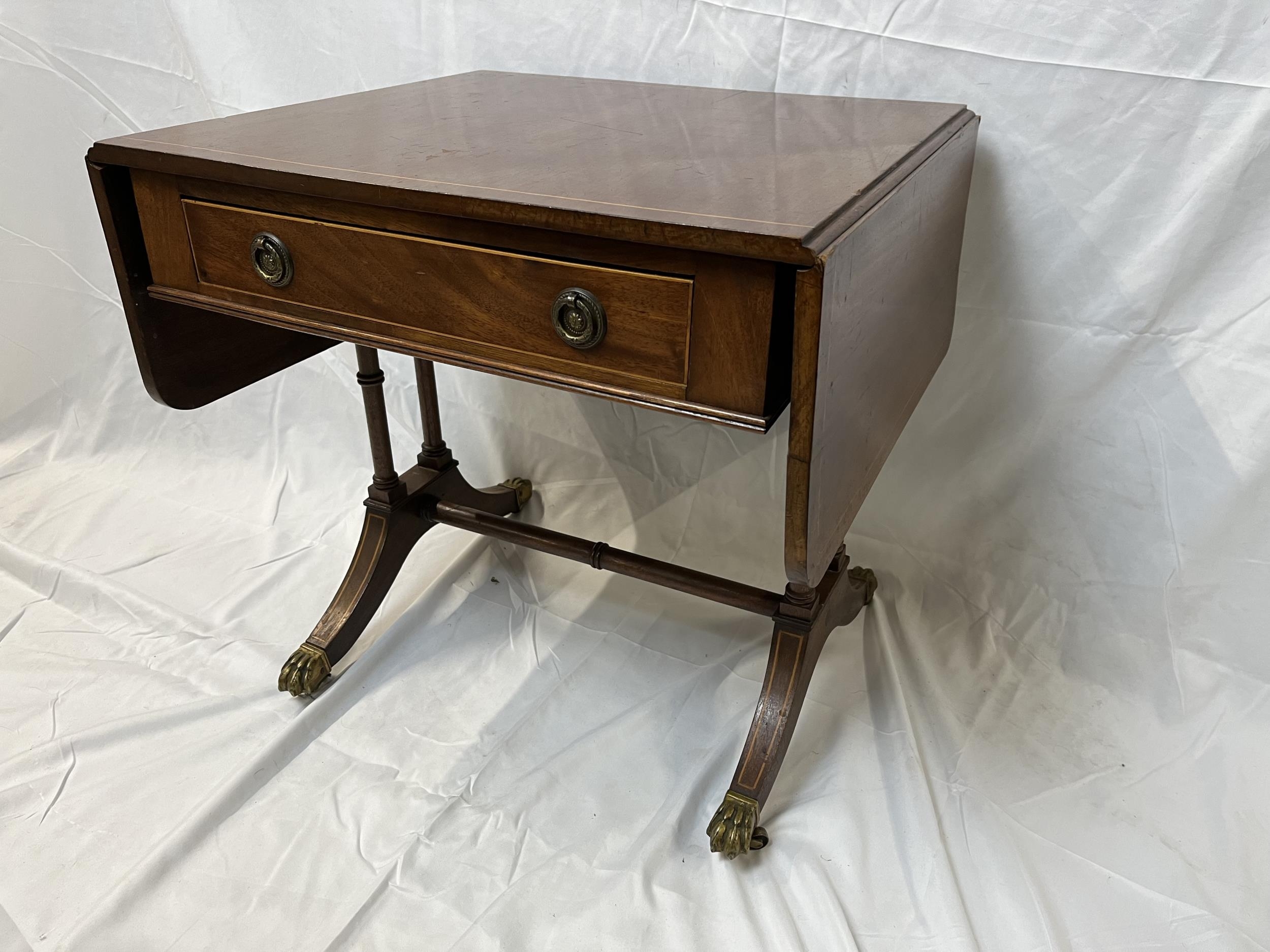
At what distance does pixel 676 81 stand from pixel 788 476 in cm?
89

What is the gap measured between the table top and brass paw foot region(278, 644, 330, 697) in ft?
2.56

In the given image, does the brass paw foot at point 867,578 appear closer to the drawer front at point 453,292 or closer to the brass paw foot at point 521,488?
the brass paw foot at point 521,488

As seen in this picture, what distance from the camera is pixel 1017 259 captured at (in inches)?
57.8

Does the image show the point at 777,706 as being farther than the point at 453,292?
Yes

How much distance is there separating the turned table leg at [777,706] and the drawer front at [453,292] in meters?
0.47

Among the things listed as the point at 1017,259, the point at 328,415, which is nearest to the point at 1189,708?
the point at 1017,259

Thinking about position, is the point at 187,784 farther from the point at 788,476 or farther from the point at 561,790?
the point at 788,476

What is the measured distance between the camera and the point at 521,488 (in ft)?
6.57

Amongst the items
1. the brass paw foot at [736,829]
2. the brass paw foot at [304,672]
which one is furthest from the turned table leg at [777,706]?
the brass paw foot at [304,672]

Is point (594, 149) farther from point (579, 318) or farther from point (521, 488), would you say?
point (521, 488)

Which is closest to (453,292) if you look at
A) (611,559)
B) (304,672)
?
(611,559)

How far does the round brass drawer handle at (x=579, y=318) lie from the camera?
3.06 feet

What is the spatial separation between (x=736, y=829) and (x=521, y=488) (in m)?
0.92

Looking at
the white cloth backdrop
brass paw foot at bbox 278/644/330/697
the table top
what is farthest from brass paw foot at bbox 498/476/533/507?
the table top
